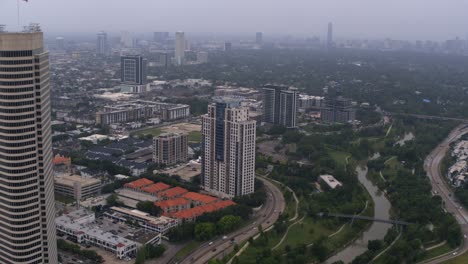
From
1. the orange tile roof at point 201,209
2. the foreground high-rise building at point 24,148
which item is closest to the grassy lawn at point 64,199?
the orange tile roof at point 201,209

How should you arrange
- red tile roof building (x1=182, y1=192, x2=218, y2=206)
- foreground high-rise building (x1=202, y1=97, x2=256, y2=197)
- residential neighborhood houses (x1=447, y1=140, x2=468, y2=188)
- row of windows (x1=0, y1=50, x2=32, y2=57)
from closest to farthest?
row of windows (x1=0, y1=50, x2=32, y2=57), red tile roof building (x1=182, y1=192, x2=218, y2=206), foreground high-rise building (x1=202, y1=97, x2=256, y2=197), residential neighborhood houses (x1=447, y1=140, x2=468, y2=188)

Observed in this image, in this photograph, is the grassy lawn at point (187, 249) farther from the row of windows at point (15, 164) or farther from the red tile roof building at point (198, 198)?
the row of windows at point (15, 164)

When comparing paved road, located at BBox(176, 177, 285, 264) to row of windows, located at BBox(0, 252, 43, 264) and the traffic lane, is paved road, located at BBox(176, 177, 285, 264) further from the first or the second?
row of windows, located at BBox(0, 252, 43, 264)

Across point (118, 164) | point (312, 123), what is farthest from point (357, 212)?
point (312, 123)

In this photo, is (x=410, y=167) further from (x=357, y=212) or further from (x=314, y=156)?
(x=357, y=212)

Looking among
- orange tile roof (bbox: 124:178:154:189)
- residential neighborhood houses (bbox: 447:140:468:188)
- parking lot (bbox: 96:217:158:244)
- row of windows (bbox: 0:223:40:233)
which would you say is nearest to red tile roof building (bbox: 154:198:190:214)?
parking lot (bbox: 96:217:158:244)

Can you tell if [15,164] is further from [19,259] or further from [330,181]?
[330,181]

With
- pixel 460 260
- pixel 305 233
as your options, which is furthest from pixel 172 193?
pixel 460 260
